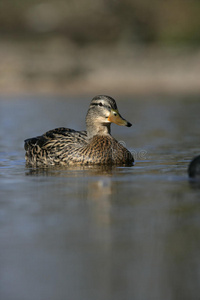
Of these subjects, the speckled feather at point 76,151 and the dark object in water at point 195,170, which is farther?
the speckled feather at point 76,151

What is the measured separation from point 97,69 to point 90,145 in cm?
2160

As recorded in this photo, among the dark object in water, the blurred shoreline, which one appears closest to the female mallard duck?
the dark object in water

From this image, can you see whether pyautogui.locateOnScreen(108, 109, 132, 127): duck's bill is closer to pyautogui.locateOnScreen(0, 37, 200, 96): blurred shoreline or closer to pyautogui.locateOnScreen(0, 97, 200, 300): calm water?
pyautogui.locateOnScreen(0, 97, 200, 300): calm water

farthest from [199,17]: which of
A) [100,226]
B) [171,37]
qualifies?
[100,226]

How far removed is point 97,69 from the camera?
31297mm

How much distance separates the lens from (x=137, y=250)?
193 inches

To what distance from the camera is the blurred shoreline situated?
1176 inches

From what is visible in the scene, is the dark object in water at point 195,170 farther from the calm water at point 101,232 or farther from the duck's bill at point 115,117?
the duck's bill at point 115,117

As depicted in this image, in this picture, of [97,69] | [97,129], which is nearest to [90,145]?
[97,129]

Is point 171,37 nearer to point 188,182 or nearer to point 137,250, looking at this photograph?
point 188,182

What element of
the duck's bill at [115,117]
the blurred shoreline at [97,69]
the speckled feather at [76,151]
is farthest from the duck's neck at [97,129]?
the blurred shoreline at [97,69]

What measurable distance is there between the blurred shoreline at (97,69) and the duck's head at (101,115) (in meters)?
18.1

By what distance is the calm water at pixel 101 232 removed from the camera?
14.0 feet

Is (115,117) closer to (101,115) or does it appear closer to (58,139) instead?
(101,115)
